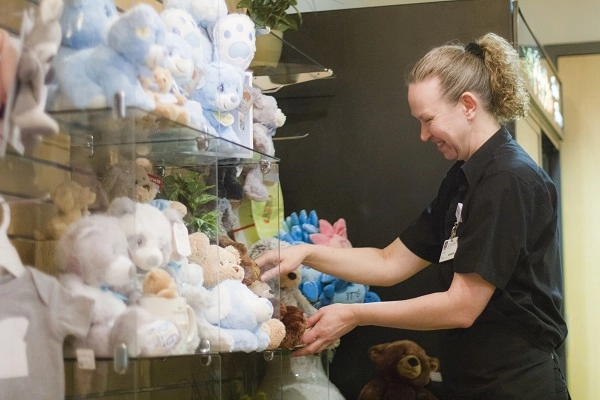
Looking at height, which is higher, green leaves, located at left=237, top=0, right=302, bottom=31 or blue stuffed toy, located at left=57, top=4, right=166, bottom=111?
green leaves, located at left=237, top=0, right=302, bottom=31

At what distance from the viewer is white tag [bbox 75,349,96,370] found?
3.61ft

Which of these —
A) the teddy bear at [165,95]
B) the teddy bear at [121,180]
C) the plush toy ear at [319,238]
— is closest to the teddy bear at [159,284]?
the teddy bear at [121,180]

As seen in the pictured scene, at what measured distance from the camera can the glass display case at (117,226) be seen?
1078mm

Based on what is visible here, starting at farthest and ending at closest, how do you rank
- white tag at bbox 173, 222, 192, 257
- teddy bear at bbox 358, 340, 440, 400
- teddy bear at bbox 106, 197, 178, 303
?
teddy bear at bbox 358, 340, 440, 400, white tag at bbox 173, 222, 192, 257, teddy bear at bbox 106, 197, 178, 303

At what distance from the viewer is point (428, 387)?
2367 millimetres

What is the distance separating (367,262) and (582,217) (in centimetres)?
253

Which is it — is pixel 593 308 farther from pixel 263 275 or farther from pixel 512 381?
pixel 263 275

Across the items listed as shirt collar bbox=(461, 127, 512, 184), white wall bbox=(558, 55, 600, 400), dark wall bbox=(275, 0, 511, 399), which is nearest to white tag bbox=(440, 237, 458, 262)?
shirt collar bbox=(461, 127, 512, 184)

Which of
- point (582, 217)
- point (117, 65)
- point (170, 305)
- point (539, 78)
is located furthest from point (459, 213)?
point (582, 217)

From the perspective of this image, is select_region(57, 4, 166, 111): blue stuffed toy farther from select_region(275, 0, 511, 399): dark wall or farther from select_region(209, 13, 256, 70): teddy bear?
select_region(275, 0, 511, 399): dark wall

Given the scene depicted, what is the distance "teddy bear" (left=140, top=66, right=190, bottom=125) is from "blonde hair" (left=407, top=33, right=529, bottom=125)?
2.88ft

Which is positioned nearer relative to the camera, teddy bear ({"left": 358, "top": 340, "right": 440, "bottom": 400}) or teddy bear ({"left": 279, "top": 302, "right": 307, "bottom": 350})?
teddy bear ({"left": 279, "top": 302, "right": 307, "bottom": 350})

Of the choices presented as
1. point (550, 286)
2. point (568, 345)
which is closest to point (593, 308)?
point (568, 345)

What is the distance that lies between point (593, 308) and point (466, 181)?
265cm
